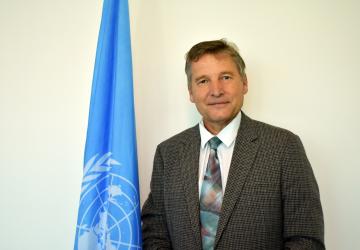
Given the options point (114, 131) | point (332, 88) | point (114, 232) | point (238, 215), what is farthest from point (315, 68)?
point (114, 232)

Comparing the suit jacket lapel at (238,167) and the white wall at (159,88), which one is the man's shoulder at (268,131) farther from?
the white wall at (159,88)

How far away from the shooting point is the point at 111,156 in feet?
4.79

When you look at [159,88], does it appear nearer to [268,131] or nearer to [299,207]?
[268,131]

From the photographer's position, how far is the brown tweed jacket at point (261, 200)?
121cm

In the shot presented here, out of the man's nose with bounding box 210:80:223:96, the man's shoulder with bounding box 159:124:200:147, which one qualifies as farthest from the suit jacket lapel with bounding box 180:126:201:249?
the man's nose with bounding box 210:80:223:96

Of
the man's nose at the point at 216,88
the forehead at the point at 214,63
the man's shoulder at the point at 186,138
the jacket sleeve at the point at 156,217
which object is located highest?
the forehead at the point at 214,63

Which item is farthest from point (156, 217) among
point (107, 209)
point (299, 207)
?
point (299, 207)

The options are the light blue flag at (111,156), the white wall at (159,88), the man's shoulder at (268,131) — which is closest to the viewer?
the man's shoulder at (268,131)

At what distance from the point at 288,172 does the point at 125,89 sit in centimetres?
85

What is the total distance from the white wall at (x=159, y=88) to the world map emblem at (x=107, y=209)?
352mm

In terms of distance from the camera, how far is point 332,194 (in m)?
1.65

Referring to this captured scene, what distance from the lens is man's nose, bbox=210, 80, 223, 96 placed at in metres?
1.35

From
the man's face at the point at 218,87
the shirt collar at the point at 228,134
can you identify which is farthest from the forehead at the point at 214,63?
the shirt collar at the point at 228,134

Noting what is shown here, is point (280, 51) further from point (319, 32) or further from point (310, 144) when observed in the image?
point (310, 144)
